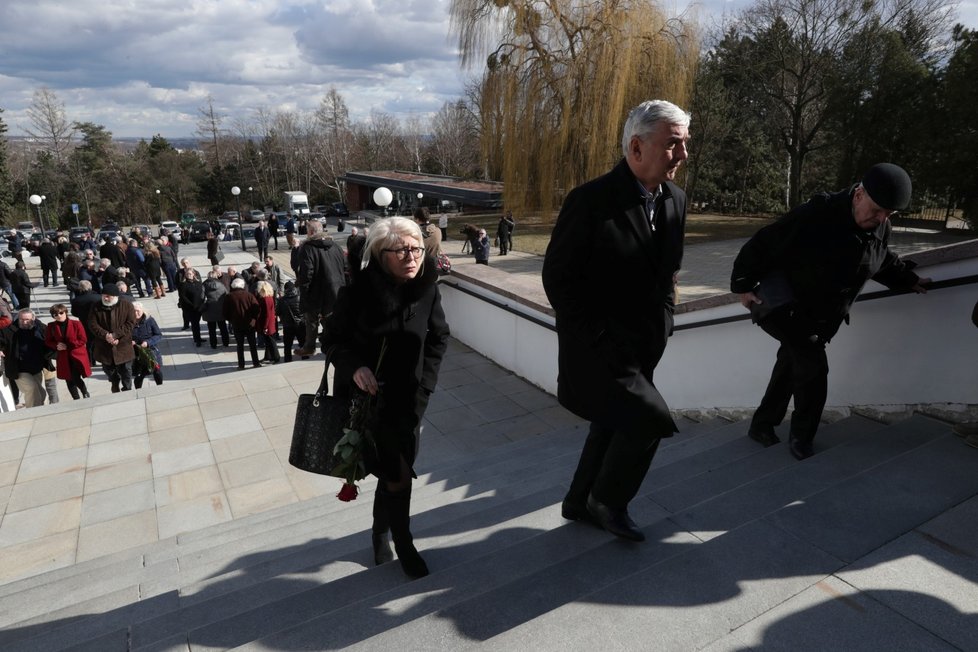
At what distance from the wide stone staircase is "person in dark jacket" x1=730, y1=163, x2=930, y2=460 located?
0.47 metres

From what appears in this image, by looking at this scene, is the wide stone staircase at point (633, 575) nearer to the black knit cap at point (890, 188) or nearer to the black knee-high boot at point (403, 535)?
the black knee-high boot at point (403, 535)

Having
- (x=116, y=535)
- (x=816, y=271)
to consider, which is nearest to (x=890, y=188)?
(x=816, y=271)

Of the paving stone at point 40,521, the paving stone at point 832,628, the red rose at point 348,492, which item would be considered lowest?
the paving stone at point 40,521

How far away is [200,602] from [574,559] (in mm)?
1684

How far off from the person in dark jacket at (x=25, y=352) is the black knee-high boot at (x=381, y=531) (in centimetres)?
678

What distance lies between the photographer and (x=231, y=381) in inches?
288

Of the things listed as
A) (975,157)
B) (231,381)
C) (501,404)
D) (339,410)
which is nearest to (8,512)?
(231,381)

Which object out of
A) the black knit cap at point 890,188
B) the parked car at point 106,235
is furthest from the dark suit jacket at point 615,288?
the parked car at point 106,235

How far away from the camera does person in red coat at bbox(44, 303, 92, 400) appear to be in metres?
7.39

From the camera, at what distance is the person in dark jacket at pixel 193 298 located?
1097cm

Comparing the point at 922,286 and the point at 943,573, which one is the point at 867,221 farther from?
the point at 943,573

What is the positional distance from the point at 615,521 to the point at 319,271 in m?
6.07

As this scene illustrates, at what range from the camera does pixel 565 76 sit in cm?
2034

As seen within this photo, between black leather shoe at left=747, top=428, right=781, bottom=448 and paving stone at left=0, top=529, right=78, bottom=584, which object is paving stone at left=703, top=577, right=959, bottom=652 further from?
paving stone at left=0, top=529, right=78, bottom=584
